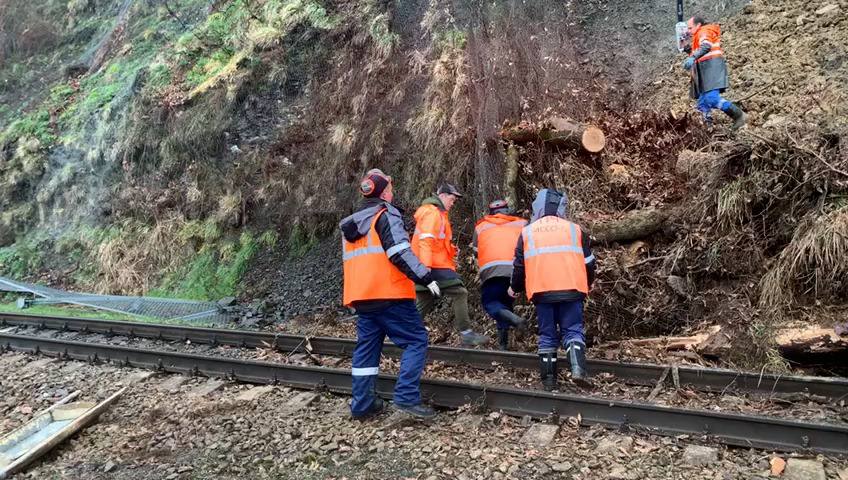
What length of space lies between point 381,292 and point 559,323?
5.48ft

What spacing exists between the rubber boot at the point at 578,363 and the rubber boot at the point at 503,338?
55.4 inches

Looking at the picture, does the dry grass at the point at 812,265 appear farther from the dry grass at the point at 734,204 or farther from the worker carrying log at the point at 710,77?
the worker carrying log at the point at 710,77

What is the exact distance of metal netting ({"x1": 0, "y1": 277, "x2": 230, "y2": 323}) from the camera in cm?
946

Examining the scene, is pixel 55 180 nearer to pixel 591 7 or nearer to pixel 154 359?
pixel 154 359

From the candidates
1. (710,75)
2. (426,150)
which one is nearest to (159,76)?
(426,150)

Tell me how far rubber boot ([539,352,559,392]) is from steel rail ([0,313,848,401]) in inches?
22.5

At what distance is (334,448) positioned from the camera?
4547 mm

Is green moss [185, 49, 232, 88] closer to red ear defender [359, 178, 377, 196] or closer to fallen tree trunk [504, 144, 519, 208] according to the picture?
fallen tree trunk [504, 144, 519, 208]

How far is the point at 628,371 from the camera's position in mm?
5477

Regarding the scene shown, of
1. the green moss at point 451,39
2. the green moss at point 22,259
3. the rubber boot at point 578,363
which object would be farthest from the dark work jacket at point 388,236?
the green moss at point 22,259

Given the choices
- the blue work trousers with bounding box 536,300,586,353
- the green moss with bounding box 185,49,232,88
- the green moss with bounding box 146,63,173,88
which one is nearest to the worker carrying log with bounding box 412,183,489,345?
the blue work trousers with bounding box 536,300,586,353

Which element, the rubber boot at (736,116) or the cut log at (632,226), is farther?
the rubber boot at (736,116)

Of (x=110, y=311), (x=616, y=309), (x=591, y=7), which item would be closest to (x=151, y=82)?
(x=110, y=311)

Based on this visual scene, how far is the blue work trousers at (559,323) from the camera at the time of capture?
5258mm
